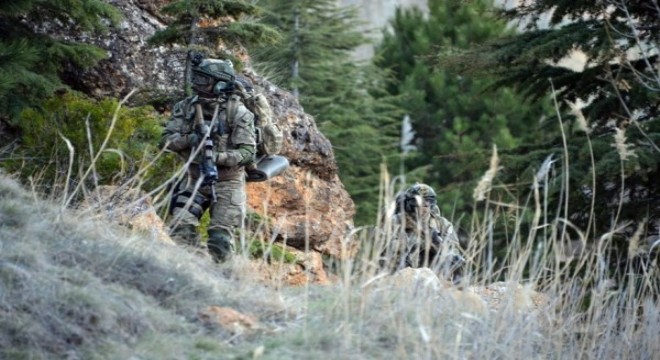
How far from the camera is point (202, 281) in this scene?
22.1 ft

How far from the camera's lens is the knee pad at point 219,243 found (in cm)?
962

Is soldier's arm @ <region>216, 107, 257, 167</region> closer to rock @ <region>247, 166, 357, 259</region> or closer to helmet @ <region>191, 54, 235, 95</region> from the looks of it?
helmet @ <region>191, 54, 235, 95</region>

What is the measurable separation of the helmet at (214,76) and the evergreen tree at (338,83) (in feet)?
48.1

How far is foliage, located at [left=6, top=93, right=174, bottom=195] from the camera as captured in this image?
35.2 feet

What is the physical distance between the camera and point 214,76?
31.7 ft

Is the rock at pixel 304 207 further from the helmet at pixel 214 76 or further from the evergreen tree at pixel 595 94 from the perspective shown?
the helmet at pixel 214 76

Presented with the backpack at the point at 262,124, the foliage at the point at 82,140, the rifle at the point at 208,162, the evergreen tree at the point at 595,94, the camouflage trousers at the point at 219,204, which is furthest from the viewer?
the evergreen tree at the point at 595,94

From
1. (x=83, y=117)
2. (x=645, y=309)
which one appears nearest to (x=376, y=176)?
(x=83, y=117)

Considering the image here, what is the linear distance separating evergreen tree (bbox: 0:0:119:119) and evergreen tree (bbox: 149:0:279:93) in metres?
1.16

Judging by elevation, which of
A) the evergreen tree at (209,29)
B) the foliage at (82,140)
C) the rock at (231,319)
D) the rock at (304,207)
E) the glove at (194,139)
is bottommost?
the rock at (304,207)

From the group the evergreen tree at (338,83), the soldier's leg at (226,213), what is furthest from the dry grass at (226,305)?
the evergreen tree at (338,83)

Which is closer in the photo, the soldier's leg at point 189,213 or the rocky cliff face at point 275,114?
the soldier's leg at point 189,213

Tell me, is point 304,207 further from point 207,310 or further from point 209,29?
point 207,310

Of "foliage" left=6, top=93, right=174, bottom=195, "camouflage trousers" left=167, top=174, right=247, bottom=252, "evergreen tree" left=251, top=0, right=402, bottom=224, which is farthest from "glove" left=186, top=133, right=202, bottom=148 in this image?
"evergreen tree" left=251, top=0, right=402, bottom=224
